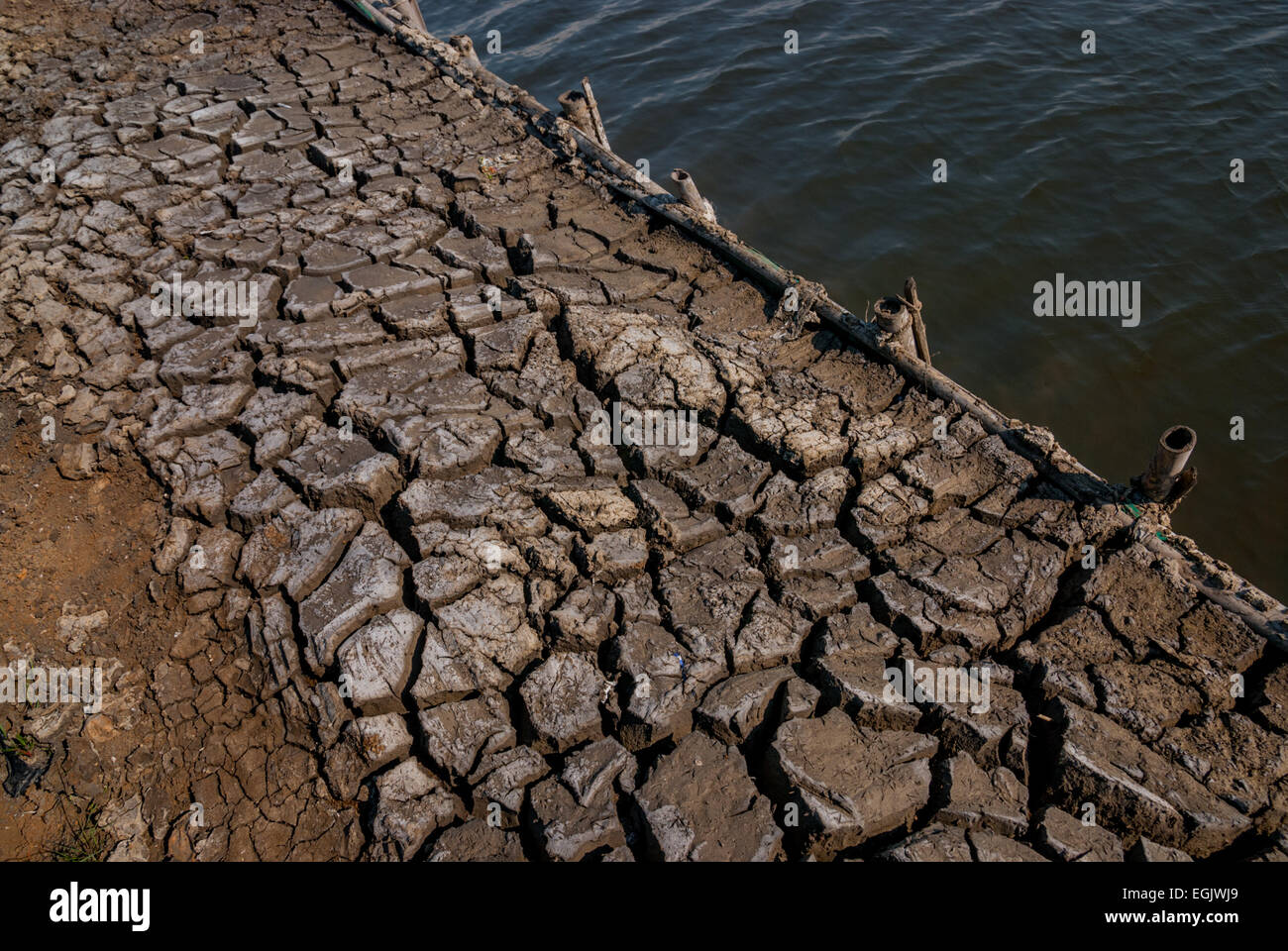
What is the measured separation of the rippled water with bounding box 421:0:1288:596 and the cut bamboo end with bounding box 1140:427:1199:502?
280 centimetres

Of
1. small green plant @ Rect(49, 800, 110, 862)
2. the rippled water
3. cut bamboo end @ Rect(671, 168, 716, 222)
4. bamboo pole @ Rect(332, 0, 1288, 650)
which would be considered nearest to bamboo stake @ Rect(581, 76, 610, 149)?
bamboo pole @ Rect(332, 0, 1288, 650)

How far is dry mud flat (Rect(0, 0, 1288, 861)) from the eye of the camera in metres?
3.26

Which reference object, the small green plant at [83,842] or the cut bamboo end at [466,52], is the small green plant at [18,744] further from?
the cut bamboo end at [466,52]

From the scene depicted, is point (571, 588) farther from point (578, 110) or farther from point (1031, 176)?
point (1031, 176)

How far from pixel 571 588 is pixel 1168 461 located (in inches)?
116

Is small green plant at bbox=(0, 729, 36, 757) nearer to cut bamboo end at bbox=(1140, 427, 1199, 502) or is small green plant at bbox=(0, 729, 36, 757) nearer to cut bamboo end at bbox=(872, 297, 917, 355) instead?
cut bamboo end at bbox=(872, 297, 917, 355)

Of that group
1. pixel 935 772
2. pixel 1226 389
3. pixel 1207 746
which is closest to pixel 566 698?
pixel 935 772

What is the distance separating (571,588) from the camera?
3.94m

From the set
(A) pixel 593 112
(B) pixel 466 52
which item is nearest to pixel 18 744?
(A) pixel 593 112

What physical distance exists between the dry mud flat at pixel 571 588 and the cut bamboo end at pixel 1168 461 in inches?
8.9

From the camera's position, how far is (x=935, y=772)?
3314 millimetres

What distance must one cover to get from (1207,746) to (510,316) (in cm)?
449

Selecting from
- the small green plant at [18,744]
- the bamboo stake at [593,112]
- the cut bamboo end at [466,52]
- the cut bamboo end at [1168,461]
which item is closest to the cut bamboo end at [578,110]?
the bamboo stake at [593,112]
